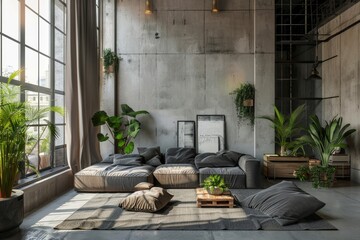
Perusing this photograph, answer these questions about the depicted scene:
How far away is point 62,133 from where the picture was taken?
6.19 metres

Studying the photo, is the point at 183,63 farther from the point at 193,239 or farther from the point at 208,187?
the point at 193,239

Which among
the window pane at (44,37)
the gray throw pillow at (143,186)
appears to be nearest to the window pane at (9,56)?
the window pane at (44,37)

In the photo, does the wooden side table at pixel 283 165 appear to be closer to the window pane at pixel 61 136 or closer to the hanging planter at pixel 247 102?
the hanging planter at pixel 247 102

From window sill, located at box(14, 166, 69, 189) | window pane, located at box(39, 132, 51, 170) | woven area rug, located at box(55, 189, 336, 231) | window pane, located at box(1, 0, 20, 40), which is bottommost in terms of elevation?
woven area rug, located at box(55, 189, 336, 231)

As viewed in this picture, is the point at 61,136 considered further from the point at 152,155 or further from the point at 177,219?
the point at 177,219

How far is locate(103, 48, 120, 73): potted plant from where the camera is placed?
7562 mm

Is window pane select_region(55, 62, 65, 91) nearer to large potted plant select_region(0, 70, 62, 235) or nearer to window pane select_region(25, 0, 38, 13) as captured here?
window pane select_region(25, 0, 38, 13)

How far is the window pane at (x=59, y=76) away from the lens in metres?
6.00

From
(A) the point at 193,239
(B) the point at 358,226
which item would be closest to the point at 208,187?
(A) the point at 193,239

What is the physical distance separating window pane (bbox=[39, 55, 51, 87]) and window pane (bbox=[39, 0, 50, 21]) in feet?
2.57

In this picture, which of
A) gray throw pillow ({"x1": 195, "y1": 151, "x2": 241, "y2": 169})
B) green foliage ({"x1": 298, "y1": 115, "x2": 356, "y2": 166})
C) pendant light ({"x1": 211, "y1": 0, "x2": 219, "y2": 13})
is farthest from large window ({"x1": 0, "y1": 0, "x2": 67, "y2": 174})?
green foliage ({"x1": 298, "y1": 115, "x2": 356, "y2": 166})

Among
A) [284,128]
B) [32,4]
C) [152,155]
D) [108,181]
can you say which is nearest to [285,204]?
[108,181]

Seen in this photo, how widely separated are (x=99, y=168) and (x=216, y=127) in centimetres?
312

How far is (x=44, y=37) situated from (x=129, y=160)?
294 cm
